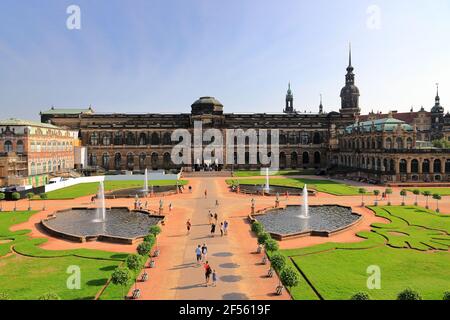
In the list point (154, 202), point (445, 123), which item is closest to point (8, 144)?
point (154, 202)

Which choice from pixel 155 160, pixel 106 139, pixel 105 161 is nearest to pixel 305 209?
pixel 155 160

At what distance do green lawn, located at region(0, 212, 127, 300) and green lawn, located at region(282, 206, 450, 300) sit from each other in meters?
12.1

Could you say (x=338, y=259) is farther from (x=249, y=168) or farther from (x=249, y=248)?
(x=249, y=168)

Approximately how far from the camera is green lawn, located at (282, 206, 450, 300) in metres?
21.4

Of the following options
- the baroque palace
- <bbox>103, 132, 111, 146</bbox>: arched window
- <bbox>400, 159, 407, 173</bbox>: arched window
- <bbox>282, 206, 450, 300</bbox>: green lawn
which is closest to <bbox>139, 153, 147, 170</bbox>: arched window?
the baroque palace

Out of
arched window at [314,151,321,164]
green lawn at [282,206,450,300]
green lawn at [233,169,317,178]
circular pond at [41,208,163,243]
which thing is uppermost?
arched window at [314,151,321,164]

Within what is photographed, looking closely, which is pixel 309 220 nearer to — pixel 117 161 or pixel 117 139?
pixel 117 161

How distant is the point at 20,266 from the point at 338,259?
22.9 metres

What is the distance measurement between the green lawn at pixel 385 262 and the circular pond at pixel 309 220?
11.4 ft

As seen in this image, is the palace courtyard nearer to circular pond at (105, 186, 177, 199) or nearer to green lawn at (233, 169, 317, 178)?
circular pond at (105, 186, 177, 199)

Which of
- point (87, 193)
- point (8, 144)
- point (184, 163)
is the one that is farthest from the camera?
point (184, 163)

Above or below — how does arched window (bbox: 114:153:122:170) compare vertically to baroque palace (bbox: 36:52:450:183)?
below

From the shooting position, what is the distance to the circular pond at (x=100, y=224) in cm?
3391
